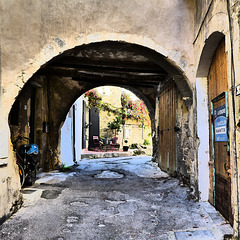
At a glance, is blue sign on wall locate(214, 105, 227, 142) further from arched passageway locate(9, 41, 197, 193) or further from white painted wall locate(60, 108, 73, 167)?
white painted wall locate(60, 108, 73, 167)

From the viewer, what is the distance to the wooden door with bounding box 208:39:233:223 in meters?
2.75

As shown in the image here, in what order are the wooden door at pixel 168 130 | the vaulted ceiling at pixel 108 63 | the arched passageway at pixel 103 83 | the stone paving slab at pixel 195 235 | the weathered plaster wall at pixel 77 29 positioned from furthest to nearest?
the wooden door at pixel 168 130 < the vaulted ceiling at pixel 108 63 < the arched passageway at pixel 103 83 < the weathered plaster wall at pixel 77 29 < the stone paving slab at pixel 195 235

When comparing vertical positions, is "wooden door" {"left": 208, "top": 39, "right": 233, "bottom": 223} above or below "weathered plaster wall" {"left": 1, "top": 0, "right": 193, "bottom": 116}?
below

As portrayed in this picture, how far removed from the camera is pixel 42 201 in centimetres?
358

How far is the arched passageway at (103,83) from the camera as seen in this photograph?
3.96m

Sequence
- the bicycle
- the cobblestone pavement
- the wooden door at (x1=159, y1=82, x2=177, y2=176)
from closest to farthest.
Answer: the cobblestone pavement, the bicycle, the wooden door at (x1=159, y1=82, x2=177, y2=176)

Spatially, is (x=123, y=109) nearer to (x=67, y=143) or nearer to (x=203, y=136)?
(x=67, y=143)

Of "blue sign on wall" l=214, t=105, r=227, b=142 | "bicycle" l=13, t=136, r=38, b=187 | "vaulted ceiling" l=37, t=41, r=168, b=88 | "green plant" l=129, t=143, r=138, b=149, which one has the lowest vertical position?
"green plant" l=129, t=143, r=138, b=149

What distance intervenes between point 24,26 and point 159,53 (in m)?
2.18

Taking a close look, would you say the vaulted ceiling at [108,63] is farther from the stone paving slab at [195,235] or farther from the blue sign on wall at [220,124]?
the stone paving slab at [195,235]

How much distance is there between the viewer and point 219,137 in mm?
2982

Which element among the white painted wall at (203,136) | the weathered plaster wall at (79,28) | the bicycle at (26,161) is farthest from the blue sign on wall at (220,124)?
the bicycle at (26,161)

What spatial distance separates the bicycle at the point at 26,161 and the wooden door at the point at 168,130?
3146 mm

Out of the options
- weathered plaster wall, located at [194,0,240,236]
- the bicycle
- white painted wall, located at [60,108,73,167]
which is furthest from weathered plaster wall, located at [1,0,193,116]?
white painted wall, located at [60,108,73,167]
